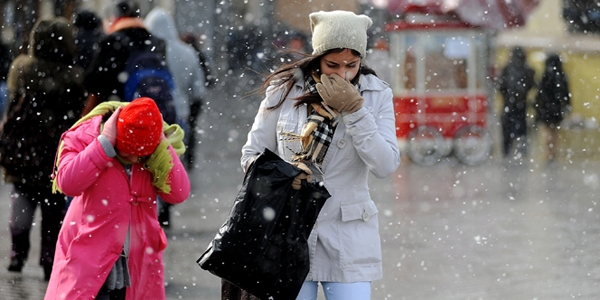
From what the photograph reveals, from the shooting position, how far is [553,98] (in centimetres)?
1822

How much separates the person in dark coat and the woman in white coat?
1414cm

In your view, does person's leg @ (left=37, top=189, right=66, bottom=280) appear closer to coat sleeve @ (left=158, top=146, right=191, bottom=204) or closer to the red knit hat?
coat sleeve @ (left=158, top=146, right=191, bottom=204)

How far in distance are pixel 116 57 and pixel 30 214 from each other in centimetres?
124

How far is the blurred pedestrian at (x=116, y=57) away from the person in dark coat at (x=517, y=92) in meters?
11.2

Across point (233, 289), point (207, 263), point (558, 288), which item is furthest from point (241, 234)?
point (558, 288)

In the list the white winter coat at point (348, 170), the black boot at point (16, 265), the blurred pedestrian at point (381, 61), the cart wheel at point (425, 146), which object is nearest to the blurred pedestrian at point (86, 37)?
the black boot at point (16, 265)

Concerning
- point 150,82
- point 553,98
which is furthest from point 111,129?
point 553,98

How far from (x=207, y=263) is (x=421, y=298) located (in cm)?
315

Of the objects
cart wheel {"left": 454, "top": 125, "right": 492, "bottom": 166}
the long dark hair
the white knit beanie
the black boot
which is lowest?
the black boot

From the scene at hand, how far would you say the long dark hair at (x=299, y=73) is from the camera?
151 inches

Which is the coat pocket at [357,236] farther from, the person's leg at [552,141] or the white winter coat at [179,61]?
the person's leg at [552,141]

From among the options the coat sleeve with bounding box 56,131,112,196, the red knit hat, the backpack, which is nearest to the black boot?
the backpack

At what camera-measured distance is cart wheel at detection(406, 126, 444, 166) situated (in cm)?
1634

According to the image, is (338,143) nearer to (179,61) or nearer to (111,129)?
(111,129)
